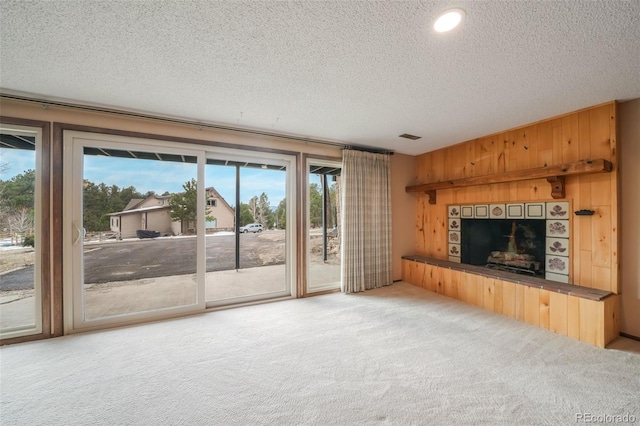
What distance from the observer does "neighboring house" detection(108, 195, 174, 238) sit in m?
2.74

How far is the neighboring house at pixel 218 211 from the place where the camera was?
3.18 m

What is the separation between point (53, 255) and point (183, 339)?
1473 mm

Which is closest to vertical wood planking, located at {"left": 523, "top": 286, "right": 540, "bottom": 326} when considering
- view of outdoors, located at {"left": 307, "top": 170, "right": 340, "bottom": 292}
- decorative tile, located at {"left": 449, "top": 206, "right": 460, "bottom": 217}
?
decorative tile, located at {"left": 449, "top": 206, "right": 460, "bottom": 217}

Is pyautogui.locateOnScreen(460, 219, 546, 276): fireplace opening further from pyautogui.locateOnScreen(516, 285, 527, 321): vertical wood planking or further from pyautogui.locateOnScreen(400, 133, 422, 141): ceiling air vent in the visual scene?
pyautogui.locateOnScreen(400, 133, 422, 141): ceiling air vent

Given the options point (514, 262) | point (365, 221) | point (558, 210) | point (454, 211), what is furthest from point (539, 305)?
point (365, 221)

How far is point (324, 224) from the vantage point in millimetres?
3994

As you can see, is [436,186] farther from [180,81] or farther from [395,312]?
[180,81]

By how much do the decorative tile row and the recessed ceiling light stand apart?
2.52 m

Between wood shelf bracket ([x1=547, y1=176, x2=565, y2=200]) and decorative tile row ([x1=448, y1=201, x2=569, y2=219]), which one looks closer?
wood shelf bracket ([x1=547, y1=176, x2=565, y2=200])

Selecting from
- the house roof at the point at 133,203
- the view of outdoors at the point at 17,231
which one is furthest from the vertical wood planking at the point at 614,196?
the view of outdoors at the point at 17,231

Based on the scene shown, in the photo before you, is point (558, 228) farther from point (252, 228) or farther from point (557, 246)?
point (252, 228)

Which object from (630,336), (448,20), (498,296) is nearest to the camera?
(448,20)

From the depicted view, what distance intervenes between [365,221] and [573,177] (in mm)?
2359

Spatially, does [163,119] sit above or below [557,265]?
above
